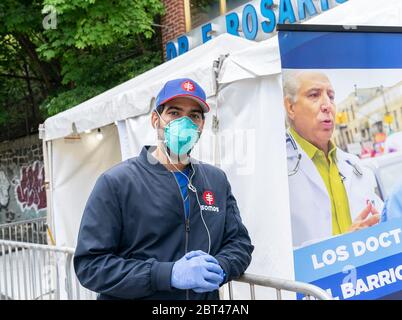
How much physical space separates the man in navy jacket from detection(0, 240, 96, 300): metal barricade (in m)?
2.20

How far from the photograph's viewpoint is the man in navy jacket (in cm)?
186

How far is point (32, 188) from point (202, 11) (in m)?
6.33

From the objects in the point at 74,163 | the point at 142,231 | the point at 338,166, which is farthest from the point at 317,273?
the point at 74,163

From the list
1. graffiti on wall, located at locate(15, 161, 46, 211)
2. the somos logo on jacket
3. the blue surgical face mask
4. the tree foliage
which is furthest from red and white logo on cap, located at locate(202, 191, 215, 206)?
graffiti on wall, located at locate(15, 161, 46, 211)

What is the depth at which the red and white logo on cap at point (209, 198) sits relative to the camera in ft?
6.97

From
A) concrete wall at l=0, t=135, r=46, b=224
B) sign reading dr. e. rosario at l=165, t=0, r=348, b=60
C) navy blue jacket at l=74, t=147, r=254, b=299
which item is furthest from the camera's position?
concrete wall at l=0, t=135, r=46, b=224

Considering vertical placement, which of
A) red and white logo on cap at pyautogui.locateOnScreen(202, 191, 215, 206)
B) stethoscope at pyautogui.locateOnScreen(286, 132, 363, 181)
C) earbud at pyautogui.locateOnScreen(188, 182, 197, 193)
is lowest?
red and white logo on cap at pyautogui.locateOnScreen(202, 191, 215, 206)

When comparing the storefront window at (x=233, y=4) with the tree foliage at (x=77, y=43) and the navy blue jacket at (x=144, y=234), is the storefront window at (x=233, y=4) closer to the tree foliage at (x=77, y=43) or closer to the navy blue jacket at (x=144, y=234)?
A: the tree foliage at (x=77, y=43)

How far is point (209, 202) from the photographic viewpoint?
2127 mm

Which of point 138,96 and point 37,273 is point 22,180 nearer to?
point 37,273

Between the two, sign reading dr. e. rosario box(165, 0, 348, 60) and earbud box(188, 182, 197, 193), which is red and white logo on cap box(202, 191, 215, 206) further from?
sign reading dr. e. rosario box(165, 0, 348, 60)

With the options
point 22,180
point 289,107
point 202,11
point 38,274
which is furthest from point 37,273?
point 22,180

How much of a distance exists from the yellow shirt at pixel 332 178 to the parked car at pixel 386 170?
0.27 metres
